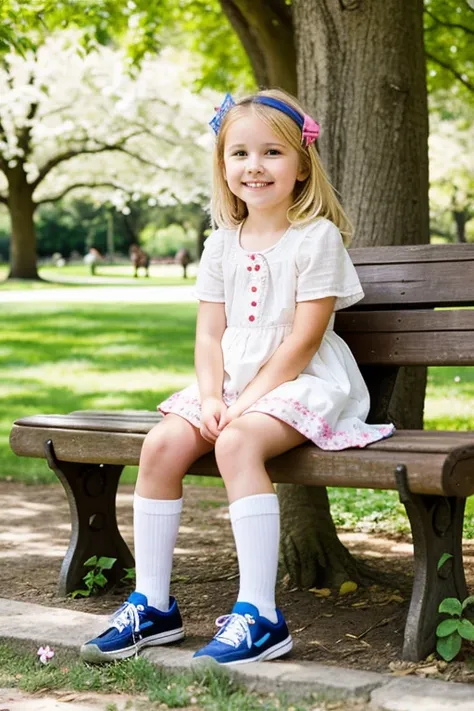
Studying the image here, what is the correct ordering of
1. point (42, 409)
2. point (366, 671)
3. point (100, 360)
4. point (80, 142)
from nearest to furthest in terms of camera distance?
point (366, 671), point (42, 409), point (100, 360), point (80, 142)

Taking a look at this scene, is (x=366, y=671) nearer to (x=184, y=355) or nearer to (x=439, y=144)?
(x=184, y=355)

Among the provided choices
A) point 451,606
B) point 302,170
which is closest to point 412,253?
point 302,170

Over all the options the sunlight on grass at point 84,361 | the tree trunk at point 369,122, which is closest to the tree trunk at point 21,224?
the sunlight on grass at point 84,361

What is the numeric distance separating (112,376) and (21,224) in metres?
21.2

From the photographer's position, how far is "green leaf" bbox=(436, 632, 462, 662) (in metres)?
3.12

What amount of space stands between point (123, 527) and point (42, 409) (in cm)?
401

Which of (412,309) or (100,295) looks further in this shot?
(100,295)

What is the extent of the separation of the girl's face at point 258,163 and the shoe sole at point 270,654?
1.35 m

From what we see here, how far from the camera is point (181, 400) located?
11.8 feet

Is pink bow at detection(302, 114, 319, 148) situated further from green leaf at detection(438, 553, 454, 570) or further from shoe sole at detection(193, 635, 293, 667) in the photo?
shoe sole at detection(193, 635, 293, 667)

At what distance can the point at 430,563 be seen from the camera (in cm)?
324

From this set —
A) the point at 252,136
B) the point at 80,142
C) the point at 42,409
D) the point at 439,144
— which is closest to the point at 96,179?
the point at 80,142

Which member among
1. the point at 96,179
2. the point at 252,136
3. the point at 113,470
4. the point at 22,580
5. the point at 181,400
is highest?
the point at 96,179

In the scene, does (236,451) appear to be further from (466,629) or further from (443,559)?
(466,629)
